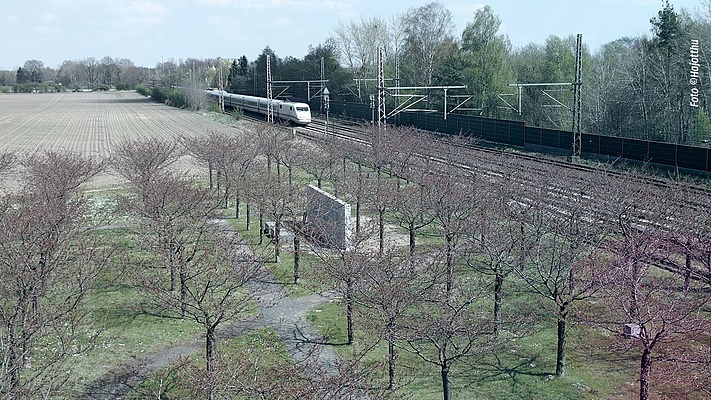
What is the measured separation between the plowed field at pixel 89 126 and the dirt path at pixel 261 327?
27759 mm

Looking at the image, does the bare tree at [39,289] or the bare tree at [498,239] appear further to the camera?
the bare tree at [498,239]

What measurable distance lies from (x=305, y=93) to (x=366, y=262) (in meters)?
85.6

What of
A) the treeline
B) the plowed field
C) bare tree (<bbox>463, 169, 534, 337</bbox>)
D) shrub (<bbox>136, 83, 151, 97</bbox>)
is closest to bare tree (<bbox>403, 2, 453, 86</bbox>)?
the treeline

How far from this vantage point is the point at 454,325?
43.7 feet

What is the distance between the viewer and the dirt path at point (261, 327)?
1556 cm

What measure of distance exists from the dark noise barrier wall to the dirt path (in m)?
25.5

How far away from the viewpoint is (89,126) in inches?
3238

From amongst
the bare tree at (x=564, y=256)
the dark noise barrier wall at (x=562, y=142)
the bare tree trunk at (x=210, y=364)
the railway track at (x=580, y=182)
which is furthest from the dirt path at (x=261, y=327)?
the dark noise barrier wall at (x=562, y=142)

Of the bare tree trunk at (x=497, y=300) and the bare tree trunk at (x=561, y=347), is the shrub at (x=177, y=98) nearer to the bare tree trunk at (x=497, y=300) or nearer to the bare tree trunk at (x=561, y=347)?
the bare tree trunk at (x=497, y=300)

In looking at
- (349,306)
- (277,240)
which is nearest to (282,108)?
(277,240)

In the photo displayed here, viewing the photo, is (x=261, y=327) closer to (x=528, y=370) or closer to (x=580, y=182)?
(x=528, y=370)

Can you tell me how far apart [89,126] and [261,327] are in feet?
233

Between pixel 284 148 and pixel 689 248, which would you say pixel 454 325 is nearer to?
pixel 689 248

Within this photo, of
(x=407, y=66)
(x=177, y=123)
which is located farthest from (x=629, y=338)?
(x=177, y=123)
